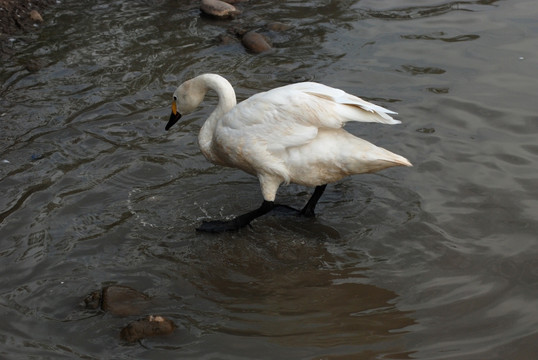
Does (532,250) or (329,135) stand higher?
(329,135)

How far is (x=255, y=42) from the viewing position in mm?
8180

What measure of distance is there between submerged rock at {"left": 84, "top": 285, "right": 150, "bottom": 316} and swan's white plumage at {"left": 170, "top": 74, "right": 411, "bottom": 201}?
1.27 meters

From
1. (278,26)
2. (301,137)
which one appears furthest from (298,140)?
(278,26)

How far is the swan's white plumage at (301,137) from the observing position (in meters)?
4.95

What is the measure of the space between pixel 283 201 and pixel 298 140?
1.01 metres

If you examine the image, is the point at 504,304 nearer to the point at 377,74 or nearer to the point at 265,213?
the point at 265,213

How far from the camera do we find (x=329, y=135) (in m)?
5.10

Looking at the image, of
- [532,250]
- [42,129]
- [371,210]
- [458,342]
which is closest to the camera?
[458,342]

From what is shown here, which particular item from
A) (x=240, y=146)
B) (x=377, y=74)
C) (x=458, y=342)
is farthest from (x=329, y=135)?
(x=377, y=74)

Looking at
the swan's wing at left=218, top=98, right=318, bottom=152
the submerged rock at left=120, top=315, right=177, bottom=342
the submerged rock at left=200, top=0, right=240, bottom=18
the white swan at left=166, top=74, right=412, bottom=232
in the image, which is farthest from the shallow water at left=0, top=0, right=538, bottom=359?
the swan's wing at left=218, top=98, right=318, bottom=152

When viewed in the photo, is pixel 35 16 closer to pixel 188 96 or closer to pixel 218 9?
pixel 218 9

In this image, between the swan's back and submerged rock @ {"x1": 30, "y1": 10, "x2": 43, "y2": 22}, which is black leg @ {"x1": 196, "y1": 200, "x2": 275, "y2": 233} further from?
submerged rock @ {"x1": 30, "y1": 10, "x2": 43, "y2": 22}

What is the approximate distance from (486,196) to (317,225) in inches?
50.7

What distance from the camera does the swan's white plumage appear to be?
495cm
